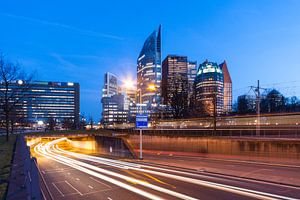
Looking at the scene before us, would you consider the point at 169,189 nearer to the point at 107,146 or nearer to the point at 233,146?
the point at 233,146

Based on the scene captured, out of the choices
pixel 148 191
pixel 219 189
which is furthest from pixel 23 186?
pixel 219 189

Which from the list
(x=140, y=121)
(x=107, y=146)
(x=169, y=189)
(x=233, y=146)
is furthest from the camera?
(x=107, y=146)

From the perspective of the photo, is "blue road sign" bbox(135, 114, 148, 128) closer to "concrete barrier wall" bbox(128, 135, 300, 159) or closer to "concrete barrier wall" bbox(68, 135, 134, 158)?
"concrete barrier wall" bbox(68, 135, 134, 158)

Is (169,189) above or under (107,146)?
above

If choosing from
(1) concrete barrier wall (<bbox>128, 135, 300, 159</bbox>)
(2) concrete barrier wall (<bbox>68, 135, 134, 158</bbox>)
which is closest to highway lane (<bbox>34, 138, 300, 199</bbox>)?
(1) concrete barrier wall (<bbox>128, 135, 300, 159</bbox>)

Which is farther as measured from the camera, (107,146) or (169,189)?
(107,146)

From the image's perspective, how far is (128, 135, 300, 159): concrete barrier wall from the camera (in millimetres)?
23892

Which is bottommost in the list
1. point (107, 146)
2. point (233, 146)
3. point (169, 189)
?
point (107, 146)

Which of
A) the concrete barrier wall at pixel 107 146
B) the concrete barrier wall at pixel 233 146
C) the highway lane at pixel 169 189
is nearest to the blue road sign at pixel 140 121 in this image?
the concrete barrier wall at pixel 107 146

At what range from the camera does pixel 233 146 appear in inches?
1156

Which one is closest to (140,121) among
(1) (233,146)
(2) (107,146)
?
(1) (233,146)

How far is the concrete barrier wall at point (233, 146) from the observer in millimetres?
23892

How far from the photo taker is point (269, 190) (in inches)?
569

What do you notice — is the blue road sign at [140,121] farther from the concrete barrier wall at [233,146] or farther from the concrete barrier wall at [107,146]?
the concrete barrier wall at [233,146]
